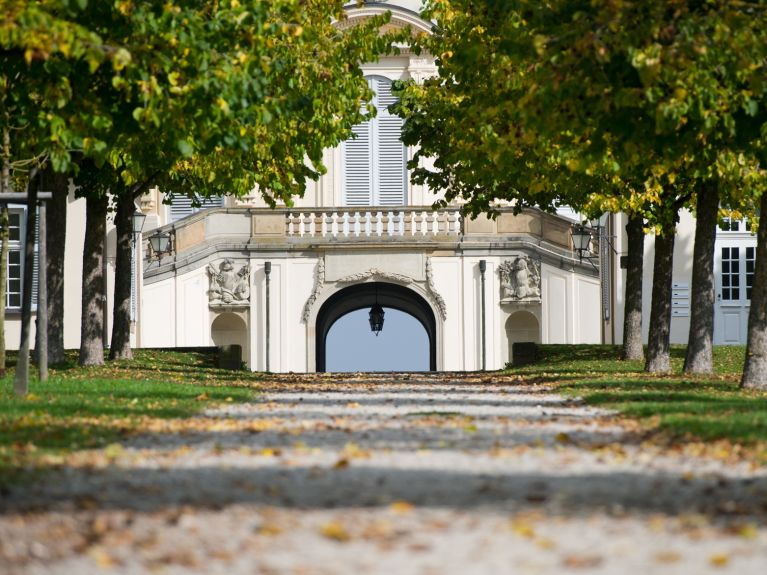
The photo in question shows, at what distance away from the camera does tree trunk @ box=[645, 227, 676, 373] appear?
23.0m

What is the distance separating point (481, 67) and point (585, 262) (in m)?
17.4

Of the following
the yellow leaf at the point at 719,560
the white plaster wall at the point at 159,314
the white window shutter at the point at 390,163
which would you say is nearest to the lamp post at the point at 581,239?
the white window shutter at the point at 390,163

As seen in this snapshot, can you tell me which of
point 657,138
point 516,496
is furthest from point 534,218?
point 516,496

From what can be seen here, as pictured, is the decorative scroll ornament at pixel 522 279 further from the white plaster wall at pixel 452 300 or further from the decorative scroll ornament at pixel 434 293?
the decorative scroll ornament at pixel 434 293

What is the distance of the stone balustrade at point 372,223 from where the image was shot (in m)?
37.4

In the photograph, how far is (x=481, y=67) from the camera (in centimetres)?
2069

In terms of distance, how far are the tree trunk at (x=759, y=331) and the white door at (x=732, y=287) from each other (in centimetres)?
1900

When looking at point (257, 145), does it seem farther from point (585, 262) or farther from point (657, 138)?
point (585, 262)

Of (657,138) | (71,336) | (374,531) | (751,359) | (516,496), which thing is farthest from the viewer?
(71,336)

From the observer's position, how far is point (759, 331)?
17.4 meters

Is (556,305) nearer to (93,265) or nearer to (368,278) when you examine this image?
(368,278)

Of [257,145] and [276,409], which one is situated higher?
[257,145]

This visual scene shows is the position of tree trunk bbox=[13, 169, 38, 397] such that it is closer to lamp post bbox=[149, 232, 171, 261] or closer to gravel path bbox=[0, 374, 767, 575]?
gravel path bbox=[0, 374, 767, 575]

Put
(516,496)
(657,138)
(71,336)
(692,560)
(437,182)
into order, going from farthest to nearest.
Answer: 1. (71,336)
2. (437,182)
3. (657,138)
4. (516,496)
5. (692,560)
